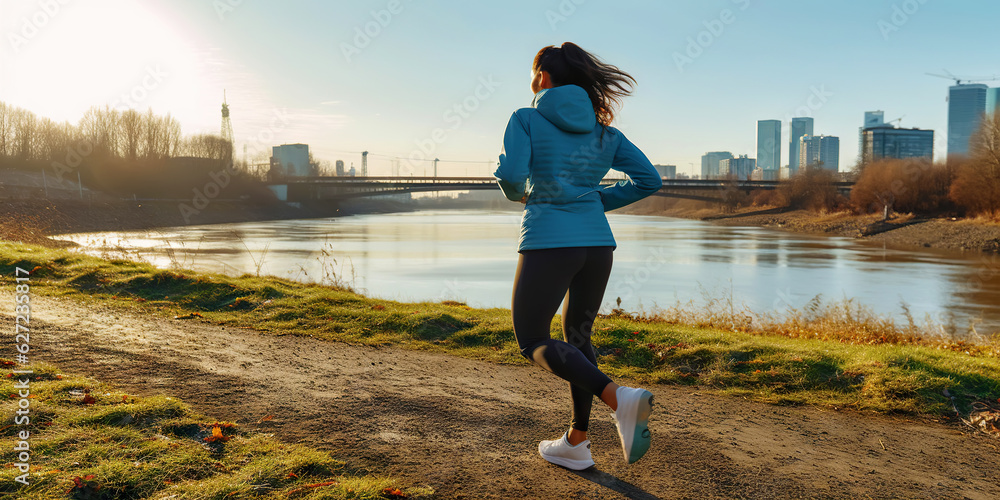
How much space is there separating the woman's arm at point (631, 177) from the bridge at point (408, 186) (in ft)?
170

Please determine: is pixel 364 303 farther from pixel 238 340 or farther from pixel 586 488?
pixel 586 488

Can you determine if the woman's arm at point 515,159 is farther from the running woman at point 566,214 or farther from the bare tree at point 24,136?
the bare tree at point 24,136

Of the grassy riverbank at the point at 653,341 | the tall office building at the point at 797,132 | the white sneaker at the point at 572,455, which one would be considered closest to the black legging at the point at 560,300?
the white sneaker at the point at 572,455

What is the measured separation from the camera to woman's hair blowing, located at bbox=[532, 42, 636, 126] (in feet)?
8.37

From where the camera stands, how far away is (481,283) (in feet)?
58.3

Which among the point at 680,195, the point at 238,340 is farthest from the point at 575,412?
the point at 680,195

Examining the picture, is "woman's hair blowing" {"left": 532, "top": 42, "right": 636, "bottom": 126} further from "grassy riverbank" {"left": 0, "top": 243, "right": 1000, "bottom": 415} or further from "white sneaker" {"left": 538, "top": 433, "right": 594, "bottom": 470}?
"grassy riverbank" {"left": 0, "top": 243, "right": 1000, "bottom": 415}

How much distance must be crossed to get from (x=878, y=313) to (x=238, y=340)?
14636 millimetres

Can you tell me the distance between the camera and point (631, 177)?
107 inches

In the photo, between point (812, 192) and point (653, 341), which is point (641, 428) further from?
point (812, 192)

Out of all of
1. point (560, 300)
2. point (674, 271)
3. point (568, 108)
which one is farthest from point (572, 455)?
point (674, 271)

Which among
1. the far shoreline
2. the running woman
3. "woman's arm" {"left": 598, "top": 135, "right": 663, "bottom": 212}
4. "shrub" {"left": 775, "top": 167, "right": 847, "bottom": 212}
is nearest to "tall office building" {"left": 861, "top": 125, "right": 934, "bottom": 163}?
"shrub" {"left": 775, "top": 167, "right": 847, "bottom": 212}

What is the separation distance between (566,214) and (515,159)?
30 cm

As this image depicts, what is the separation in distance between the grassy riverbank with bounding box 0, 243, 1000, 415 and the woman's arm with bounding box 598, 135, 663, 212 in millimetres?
2255
